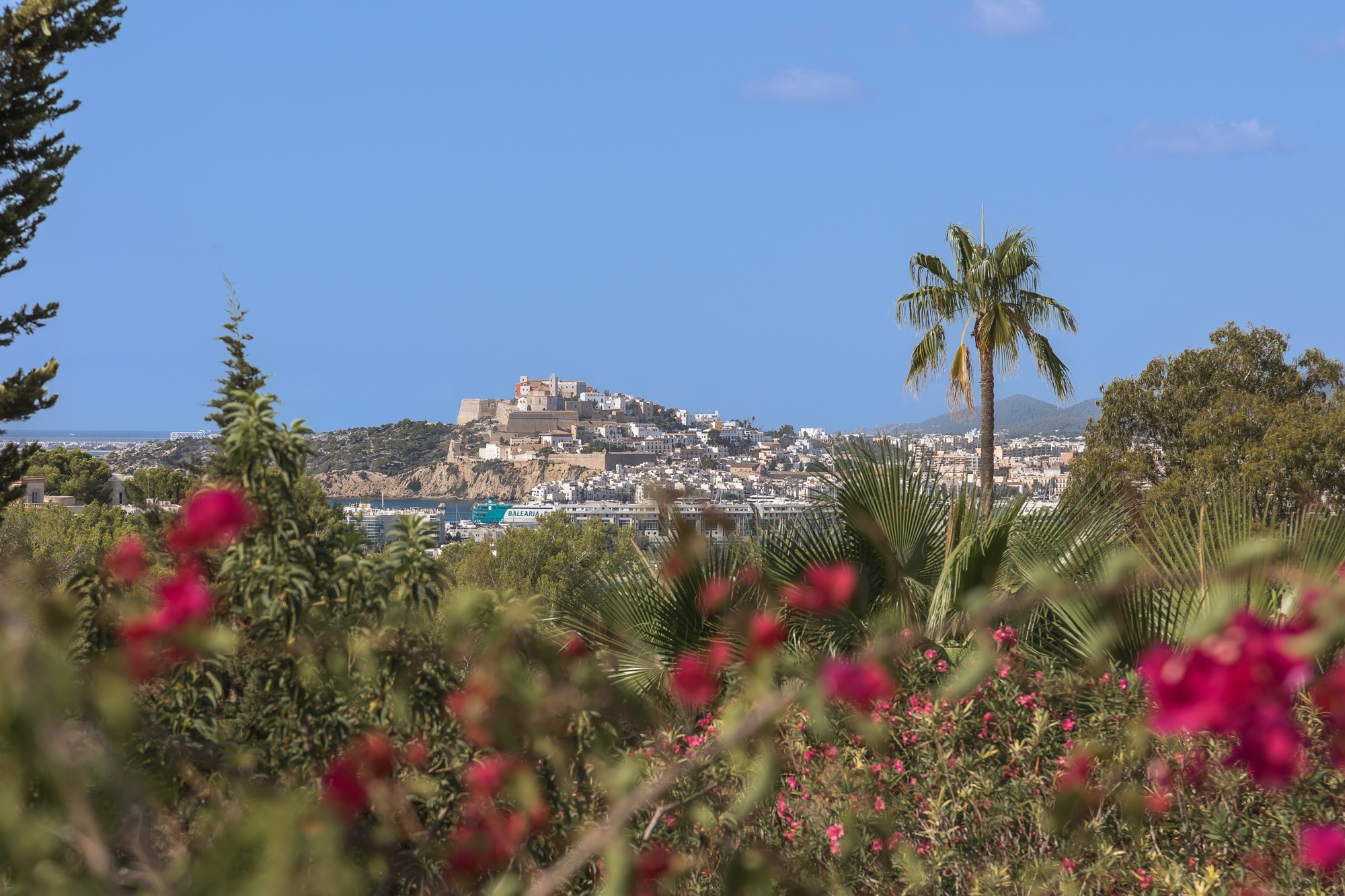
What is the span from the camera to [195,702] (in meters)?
1.87

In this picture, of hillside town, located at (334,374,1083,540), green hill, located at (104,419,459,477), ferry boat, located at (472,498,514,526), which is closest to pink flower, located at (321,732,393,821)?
hillside town, located at (334,374,1083,540)

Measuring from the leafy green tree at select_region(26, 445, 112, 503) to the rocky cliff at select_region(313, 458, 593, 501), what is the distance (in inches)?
1830

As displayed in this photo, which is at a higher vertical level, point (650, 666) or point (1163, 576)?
point (1163, 576)

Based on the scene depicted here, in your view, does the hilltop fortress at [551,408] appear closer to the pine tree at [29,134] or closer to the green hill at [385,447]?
the green hill at [385,447]

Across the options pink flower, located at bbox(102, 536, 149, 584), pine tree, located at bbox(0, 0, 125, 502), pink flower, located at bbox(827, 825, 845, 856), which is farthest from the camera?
pine tree, located at bbox(0, 0, 125, 502)

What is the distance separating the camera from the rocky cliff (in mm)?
98750

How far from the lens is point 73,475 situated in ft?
158

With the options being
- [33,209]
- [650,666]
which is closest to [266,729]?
[650,666]

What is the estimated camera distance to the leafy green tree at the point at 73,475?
47406 mm

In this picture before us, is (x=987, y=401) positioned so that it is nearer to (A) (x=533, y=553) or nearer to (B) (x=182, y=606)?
(B) (x=182, y=606)

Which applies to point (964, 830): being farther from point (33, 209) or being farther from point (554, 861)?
point (33, 209)

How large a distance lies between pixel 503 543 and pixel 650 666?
30508 mm

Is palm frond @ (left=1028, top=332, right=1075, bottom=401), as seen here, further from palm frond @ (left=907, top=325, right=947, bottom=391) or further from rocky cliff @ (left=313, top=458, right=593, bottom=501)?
rocky cliff @ (left=313, top=458, right=593, bottom=501)

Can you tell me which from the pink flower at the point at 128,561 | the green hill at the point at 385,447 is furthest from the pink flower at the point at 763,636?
the green hill at the point at 385,447
